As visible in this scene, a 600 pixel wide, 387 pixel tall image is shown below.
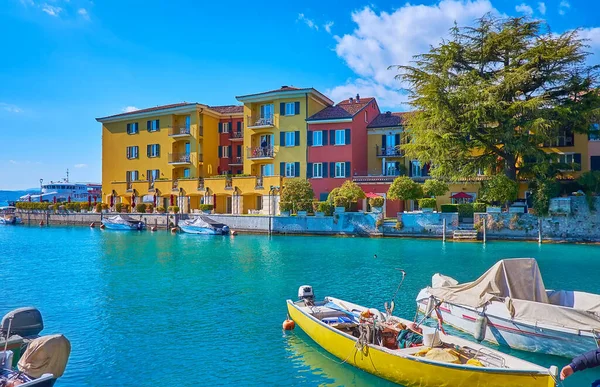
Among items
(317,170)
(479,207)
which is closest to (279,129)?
(317,170)

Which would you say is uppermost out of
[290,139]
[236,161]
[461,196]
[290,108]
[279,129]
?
[290,108]

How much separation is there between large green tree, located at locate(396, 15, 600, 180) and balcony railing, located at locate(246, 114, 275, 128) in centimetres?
1834

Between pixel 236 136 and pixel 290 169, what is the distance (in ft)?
43.3

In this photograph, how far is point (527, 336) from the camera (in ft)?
43.1

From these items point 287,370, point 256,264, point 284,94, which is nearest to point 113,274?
point 256,264

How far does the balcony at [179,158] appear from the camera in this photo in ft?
210

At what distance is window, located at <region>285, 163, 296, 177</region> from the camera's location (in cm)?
5622

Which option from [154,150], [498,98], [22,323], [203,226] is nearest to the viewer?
[22,323]

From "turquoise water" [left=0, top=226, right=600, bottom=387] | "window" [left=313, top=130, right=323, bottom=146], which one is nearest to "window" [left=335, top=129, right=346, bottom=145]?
"window" [left=313, top=130, right=323, bottom=146]

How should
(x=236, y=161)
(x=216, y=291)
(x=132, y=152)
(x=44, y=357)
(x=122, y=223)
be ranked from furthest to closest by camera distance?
(x=132, y=152) < (x=236, y=161) < (x=122, y=223) < (x=216, y=291) < (x=44, y=357)

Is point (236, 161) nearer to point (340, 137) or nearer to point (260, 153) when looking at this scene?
point (260, 153)

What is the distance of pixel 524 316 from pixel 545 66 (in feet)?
116

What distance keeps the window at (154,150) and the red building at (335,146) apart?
23699 mm

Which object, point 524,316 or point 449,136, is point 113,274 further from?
point 449,136
